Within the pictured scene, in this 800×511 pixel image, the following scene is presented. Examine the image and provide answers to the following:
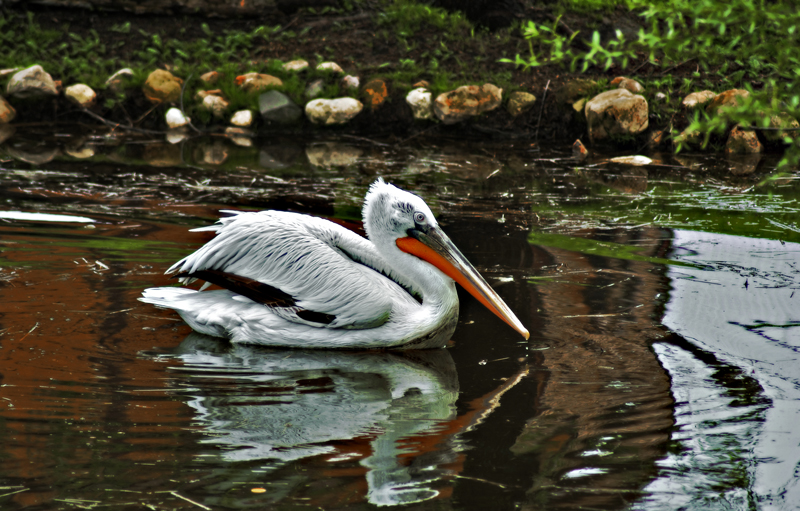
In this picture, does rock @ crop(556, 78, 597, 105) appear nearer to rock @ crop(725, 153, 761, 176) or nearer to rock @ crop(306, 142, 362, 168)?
rock @ crop(725, 153, 761, 176)

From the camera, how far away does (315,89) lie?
1015 cm

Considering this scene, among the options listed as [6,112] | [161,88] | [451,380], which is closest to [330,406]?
[451,380]

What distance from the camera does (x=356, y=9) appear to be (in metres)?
12.4

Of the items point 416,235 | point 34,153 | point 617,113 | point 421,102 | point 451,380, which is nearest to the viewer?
point 451,380

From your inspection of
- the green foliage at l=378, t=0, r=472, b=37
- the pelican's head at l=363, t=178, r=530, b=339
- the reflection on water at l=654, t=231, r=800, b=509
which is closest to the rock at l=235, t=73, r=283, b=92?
the green foliage at l=378, t=0, r=472, b=37

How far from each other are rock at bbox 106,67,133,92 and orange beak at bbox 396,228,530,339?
794 centimetres

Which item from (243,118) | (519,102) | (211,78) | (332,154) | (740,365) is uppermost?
(211,78)

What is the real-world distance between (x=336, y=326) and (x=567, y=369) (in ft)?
3.44

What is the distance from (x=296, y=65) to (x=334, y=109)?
1136 millimetres

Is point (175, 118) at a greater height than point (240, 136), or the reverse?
point (175, 118)

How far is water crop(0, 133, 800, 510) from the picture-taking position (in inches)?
92.7

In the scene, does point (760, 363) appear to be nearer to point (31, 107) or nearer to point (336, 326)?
point (336, 326)

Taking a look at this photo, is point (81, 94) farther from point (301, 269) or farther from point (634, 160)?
point (301, 269)

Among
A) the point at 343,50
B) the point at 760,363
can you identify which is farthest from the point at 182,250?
the point at 343,50
